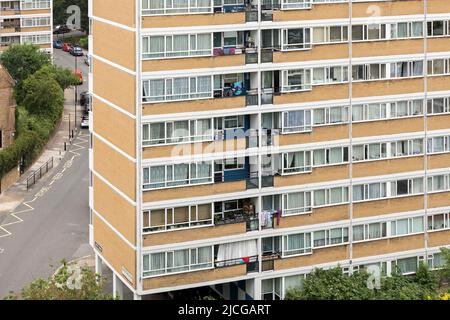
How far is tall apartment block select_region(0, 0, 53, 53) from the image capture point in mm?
115500

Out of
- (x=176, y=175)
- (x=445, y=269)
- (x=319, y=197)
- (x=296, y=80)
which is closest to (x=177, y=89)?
(x=176, y=175)

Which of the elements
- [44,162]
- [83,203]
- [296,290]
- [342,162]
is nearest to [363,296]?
[296,290]

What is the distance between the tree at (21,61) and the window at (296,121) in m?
61.2

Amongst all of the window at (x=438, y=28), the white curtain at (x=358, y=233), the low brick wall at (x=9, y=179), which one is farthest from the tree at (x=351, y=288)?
the low brick wall at (x=9, y=179)

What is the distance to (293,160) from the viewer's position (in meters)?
53.7

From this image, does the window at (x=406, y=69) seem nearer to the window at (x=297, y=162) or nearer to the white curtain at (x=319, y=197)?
the window at (x=297, y=162)

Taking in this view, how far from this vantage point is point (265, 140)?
52.8m

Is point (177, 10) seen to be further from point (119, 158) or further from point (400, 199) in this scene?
point (400, 199)

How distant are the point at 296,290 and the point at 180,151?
32.8 ft

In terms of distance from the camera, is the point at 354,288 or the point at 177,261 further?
the point at 354,288

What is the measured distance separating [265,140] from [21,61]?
62659mm

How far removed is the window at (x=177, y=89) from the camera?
49737 mm

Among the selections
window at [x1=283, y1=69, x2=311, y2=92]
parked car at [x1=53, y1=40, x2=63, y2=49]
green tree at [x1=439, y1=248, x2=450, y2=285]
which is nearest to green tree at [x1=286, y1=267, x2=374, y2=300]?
green tree at [x1=439, y1=248, x2=450, y2=285]

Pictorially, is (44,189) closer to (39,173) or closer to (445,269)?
(39,173)
